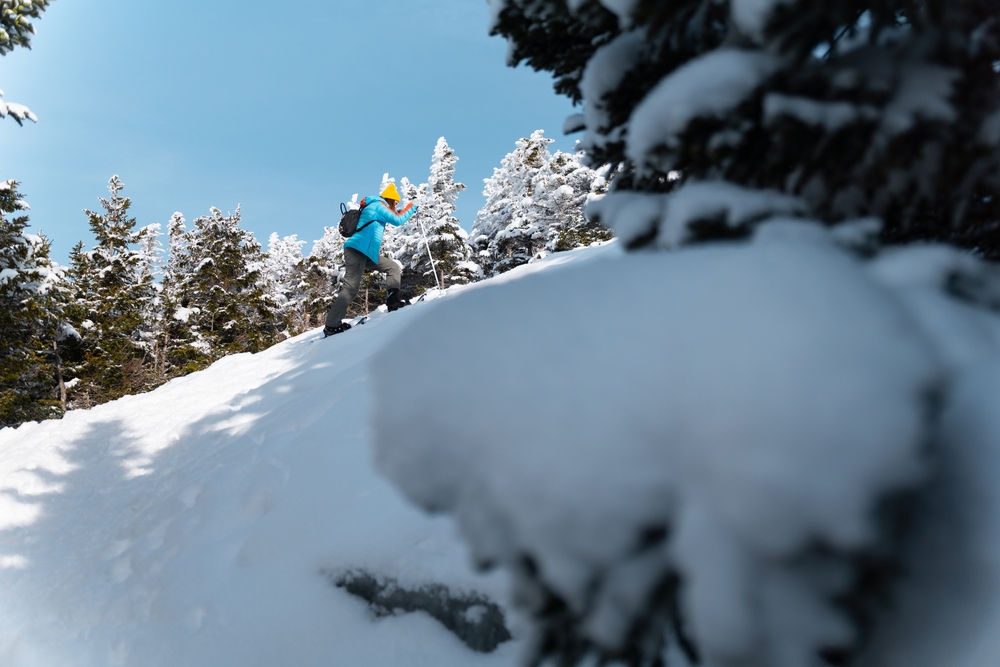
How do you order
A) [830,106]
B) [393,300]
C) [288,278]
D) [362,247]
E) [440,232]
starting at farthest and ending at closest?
[288,278] → [440,232] → [393,300] → [362,247] → [830,106]

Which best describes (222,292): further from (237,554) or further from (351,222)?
(237,554)

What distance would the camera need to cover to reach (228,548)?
3441mm

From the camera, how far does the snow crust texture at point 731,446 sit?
82 centimetres

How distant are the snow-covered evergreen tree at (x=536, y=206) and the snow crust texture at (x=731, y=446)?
933 inches

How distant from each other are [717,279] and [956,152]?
0.73 m

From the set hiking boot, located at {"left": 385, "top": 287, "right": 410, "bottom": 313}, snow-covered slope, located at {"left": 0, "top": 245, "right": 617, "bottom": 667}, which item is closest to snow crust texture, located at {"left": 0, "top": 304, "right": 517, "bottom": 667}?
snow-covered slope, located at {"left": 0, "top": 245, "right": 617, "bottom": 667}

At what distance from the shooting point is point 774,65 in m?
1.22

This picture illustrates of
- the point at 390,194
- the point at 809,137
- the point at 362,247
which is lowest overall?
the point at 809,137

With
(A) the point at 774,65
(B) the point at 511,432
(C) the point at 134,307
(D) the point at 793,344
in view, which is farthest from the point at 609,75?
(C) the point at 134,307

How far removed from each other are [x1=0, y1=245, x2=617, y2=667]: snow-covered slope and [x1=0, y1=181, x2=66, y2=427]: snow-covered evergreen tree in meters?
11.7

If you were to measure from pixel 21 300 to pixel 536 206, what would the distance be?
74.5 ft

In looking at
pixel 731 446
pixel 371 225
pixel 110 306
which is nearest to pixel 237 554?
pixel 731 446

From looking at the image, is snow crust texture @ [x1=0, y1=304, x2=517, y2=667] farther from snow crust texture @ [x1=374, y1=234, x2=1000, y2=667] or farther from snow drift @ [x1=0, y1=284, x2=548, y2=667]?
snow crust texture @ [x1=374, y1=234, x2=1000, y2=667]

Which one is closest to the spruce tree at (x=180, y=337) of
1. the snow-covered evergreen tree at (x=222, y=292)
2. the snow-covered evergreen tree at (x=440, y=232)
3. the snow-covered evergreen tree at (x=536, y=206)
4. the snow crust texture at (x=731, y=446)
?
the snow-covered evergreen tree at (x=222, y=292)
